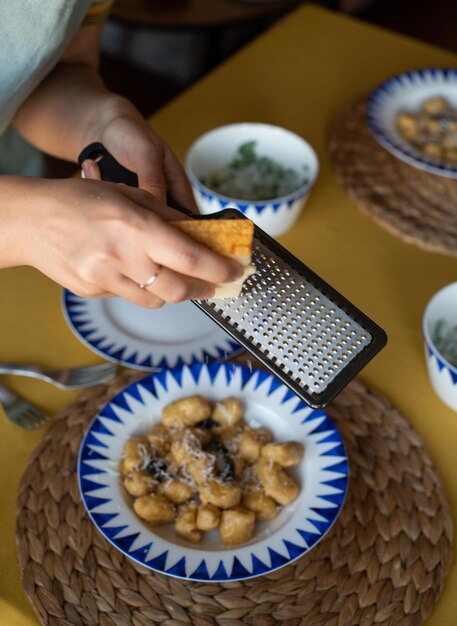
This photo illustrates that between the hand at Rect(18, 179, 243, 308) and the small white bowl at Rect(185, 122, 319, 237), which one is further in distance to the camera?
the small white bowl at Rect(185, 122, 319, 237)

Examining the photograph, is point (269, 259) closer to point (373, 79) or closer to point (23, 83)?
point (23, 83)

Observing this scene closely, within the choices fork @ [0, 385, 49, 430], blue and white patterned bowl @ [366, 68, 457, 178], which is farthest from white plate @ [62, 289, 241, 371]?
blue and white patterned bowl @ [366, 68, 457, 178]

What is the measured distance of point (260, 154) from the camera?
145 centimetres

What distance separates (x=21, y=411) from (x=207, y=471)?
29 cm

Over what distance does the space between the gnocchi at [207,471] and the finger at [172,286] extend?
27cm

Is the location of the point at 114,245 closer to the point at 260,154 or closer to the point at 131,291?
the point at 131,291

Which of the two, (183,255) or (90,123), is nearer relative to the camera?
(183,255)

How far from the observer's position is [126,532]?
0.90m

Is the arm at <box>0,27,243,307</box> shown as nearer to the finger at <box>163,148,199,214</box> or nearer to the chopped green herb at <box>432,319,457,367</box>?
the finger at <box>163,148,199,214</box>

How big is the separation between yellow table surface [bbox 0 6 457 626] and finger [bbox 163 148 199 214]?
297 millimetres

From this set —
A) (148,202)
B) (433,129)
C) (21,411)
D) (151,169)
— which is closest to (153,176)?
(151,169)

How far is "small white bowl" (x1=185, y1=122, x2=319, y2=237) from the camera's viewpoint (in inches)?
51.3

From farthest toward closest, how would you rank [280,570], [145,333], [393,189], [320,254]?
[393,189] < [320,254] < [145,333] < [280,570]

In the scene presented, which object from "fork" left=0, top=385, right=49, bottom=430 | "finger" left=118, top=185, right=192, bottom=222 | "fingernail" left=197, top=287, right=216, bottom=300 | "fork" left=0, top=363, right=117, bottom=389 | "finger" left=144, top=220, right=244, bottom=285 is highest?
"finger" left=144, top=220, right=244, bottom=285
